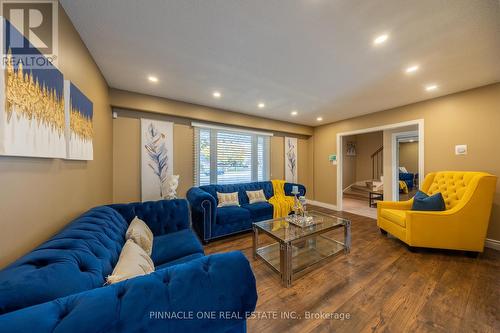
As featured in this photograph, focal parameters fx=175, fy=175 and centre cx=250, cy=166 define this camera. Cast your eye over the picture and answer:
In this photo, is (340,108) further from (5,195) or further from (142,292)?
(5,195)

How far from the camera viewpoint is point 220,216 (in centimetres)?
288

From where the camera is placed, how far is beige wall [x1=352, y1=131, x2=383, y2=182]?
22.1 feet

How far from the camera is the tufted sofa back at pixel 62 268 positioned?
1.97 ft

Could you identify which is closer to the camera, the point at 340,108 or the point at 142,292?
the point at 142,292

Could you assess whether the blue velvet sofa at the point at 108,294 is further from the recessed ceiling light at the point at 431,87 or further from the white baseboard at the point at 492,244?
the white baseboard at the point at 492,244

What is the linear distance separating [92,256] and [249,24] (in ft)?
6.63

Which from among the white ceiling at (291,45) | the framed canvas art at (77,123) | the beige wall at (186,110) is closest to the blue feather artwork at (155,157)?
the beige wall at (186,110)

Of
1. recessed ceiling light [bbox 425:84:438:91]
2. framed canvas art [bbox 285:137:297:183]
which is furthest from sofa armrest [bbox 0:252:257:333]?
framed canvas art [bbox 285:137:297:183]

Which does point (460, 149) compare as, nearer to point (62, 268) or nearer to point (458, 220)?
point (458, 220)

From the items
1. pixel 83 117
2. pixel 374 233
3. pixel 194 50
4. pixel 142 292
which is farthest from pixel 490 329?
pixel 83 117

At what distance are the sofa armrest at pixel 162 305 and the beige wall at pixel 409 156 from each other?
854 cm

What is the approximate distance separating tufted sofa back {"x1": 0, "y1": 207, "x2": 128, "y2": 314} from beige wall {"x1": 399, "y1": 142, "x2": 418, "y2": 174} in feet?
29.5

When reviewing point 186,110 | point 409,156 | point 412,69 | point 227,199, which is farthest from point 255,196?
point 409,156

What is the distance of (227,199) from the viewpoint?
338 cm
